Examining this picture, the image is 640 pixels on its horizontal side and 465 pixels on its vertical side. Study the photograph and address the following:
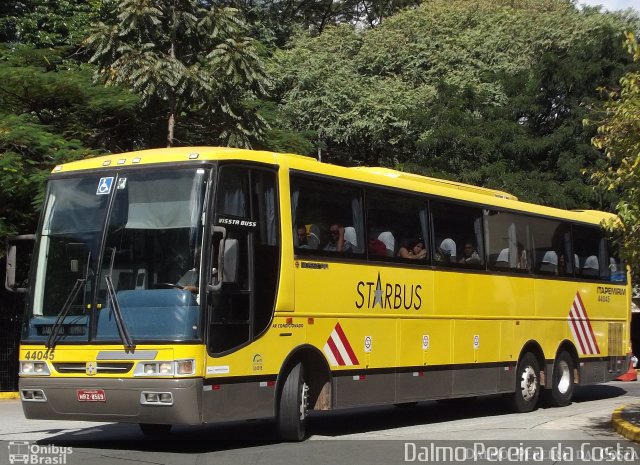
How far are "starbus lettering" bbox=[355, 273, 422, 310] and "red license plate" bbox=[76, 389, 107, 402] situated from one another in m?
3.91

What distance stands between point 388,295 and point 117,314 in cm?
446

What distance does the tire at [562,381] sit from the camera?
1848cm

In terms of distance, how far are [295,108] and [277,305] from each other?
25116 millimetres

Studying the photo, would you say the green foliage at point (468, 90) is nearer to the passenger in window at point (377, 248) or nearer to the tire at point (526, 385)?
the tire at point (526, 385)

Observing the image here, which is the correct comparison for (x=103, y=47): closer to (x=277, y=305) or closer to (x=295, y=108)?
(x=277, y=305)

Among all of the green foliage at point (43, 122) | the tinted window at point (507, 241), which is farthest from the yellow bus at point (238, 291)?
the green foliage at point (43, 122)

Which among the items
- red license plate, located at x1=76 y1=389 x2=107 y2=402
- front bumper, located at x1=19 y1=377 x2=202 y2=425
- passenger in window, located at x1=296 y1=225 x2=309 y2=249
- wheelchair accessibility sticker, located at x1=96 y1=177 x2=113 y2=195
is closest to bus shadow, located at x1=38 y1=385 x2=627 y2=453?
front bumper, located at x1=19 y1=377 x2=202 y2=425

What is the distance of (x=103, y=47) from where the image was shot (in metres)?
22.3

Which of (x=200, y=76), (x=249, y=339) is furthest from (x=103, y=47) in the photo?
(x=249, y=339)

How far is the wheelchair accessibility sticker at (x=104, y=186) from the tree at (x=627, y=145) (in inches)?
232

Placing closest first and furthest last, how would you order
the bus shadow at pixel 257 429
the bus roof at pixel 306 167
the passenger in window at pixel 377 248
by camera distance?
1. the bus roof at pixel 306 167
2. the bus shadow at pixel 257 429
3. the passenger in window at pixel 377 248

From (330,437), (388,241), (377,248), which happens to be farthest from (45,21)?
(330,437)

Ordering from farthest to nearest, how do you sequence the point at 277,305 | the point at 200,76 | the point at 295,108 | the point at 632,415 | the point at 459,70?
the point at 459,70 < the point at 295,108 < the point at 200,76 < the point at 632,415 < the point at 277,305

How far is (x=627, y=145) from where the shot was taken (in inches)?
468
